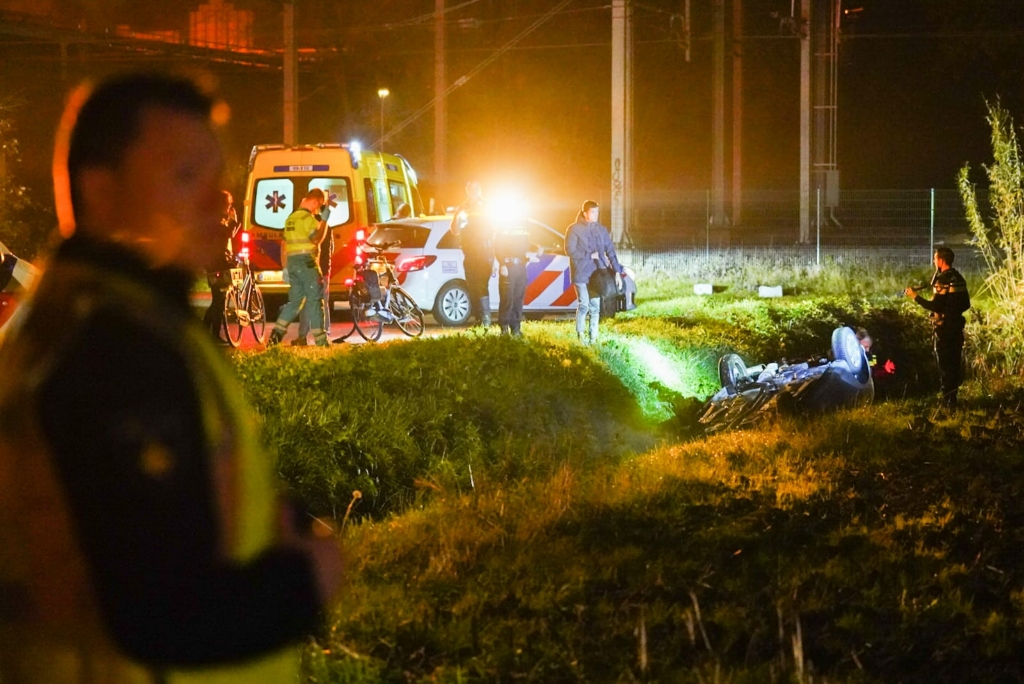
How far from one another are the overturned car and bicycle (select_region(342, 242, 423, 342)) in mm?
4325

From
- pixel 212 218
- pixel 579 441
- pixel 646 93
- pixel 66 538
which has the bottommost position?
pixel 579 441

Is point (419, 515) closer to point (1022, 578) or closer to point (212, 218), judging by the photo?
point (1022, 578)

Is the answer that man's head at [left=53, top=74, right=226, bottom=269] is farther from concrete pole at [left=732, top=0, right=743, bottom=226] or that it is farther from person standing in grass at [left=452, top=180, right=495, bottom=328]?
concrete pole at [left=732, top=0, right=743, bottom=226]

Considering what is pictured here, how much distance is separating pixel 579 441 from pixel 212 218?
8.96 metres

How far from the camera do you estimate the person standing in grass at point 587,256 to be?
582 inches

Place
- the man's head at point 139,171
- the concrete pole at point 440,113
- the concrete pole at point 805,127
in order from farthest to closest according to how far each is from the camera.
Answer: the concrete pole at point 440,113 < the concrete pole at point 805,127 < the man's head at point 139,171

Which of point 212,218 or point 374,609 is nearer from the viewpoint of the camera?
point 212,218

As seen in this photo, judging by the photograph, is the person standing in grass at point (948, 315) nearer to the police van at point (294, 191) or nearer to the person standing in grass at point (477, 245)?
the person standing in grass at point (477, 245)

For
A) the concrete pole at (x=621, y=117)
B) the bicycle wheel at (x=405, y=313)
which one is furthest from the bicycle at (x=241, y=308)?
the concrete pole at (x=621, y=117)

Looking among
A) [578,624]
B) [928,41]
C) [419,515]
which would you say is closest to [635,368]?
[419,515]

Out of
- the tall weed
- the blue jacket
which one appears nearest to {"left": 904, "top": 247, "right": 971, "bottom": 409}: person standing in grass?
the tall weed

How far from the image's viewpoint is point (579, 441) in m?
10.7

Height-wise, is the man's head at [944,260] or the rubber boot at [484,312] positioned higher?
the man's head at [944,260]

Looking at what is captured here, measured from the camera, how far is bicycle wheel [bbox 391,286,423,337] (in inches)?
643
